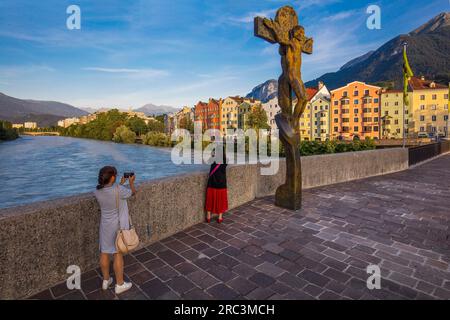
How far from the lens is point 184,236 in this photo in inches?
177

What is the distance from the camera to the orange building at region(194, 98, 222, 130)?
301 feet

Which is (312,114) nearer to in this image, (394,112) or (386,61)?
(394,112)

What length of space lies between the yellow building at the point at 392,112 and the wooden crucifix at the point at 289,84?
66.5 meters

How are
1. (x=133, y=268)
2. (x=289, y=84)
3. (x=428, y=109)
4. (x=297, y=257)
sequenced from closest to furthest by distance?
(x=133, y=268)
(x=297, y=257)
(x=289, y=84)
(x=428, y=109)

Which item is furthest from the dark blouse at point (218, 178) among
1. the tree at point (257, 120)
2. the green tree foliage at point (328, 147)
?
the tree at point (257, 120)

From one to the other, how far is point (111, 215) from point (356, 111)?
244 ft

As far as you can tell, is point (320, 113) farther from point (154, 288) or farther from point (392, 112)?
point (154, 288)

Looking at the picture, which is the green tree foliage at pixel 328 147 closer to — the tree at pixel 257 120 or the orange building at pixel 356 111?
the tree at pixel 257 120

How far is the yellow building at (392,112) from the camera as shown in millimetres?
62256

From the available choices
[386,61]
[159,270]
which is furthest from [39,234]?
[386,61]

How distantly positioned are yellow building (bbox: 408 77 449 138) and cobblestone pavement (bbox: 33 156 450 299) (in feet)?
234

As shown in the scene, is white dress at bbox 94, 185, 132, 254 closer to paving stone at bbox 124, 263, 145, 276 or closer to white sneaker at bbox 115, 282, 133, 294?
white sneaker at bbox 115, 282, 133, 294

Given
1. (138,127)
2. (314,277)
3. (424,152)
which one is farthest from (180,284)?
(138,127)

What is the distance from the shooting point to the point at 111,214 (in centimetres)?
284
